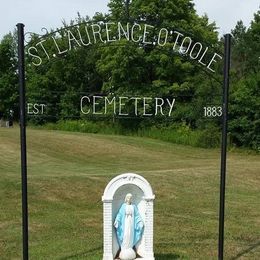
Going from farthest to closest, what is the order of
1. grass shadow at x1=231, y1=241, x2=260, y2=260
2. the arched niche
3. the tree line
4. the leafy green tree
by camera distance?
the leafy green tree, the tree line, grass shadow at x1=231, y1=241, x2=260, y2=260, the arched niche

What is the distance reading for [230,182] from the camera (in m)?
17.8

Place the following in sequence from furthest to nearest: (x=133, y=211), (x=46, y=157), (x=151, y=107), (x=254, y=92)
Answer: (x=254, y=92)
(x=46, y=157)
(x=151, y=107)
(x=133, y=211)

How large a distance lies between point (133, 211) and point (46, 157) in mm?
18130

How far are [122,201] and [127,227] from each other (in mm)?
407

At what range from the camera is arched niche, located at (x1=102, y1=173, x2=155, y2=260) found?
7348 mm

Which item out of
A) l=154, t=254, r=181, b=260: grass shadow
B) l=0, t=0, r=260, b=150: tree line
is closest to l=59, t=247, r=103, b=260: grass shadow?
l=154, t=254, r=181, b=260: grass shadow

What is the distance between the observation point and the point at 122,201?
7.58 m

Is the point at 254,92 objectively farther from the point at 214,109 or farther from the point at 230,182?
the point at 214,109

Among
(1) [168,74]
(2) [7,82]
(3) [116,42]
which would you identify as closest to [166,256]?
(3) [116,42]

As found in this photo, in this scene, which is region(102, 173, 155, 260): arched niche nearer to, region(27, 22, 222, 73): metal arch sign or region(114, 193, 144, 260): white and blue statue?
region(114, 193, 144, 260): white and blue statue

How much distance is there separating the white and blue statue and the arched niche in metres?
0.09

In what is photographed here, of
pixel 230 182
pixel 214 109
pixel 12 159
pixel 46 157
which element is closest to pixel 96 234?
pixel 214 109

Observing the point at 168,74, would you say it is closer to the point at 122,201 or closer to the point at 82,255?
the point at 82,255

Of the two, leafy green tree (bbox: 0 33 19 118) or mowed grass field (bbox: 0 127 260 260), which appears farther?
leafy green tree (bbox: 0 33 19 118)
